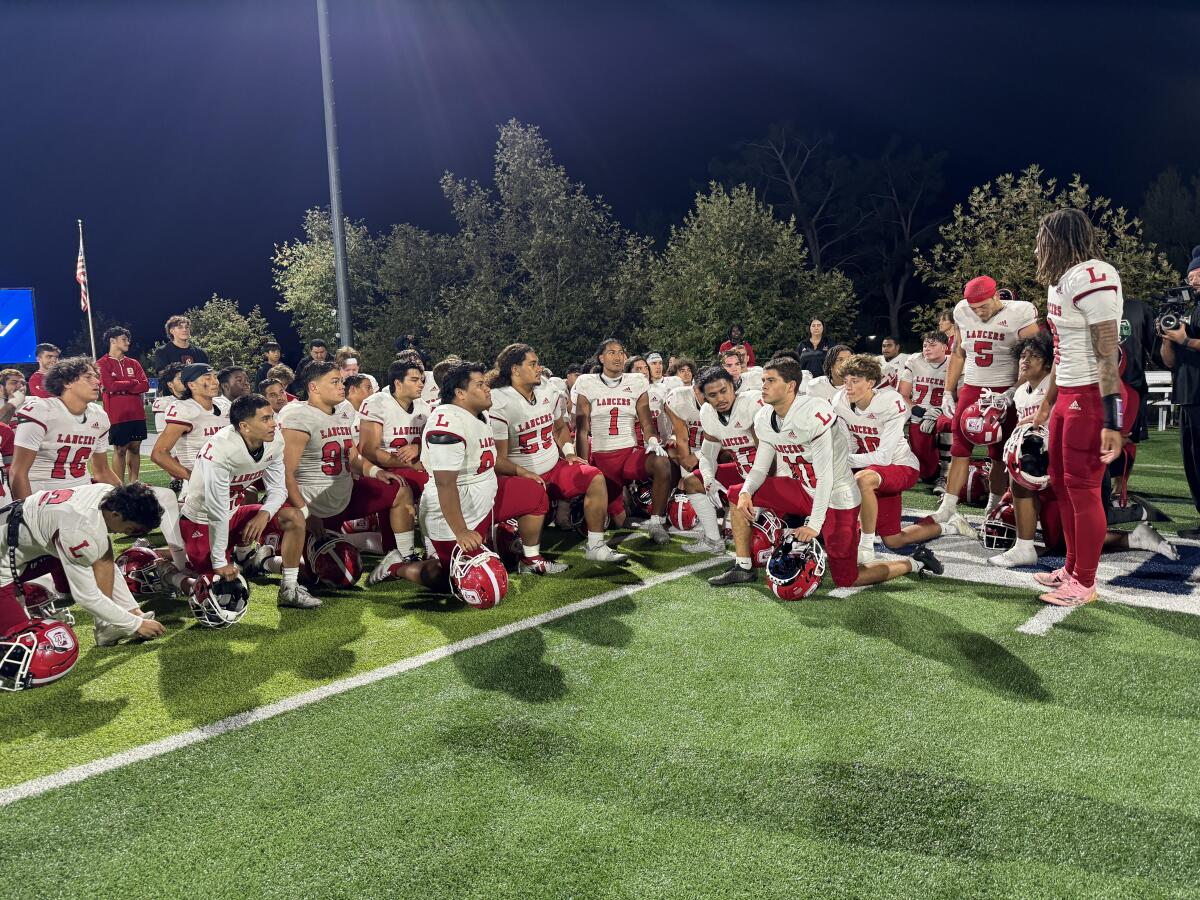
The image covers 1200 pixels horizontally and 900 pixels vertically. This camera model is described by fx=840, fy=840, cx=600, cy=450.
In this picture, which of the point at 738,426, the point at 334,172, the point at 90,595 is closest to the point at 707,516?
the point at 738,426

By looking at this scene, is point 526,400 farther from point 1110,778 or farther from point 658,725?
point 1110,778

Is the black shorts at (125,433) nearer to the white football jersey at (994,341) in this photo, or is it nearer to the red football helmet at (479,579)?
the red football helmet at (479,579)

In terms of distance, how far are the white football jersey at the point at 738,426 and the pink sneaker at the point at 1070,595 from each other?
238 centimetres

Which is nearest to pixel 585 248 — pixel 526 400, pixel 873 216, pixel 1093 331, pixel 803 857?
pixel 873 216

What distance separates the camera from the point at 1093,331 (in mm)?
4730

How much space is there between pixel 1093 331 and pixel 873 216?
142ft

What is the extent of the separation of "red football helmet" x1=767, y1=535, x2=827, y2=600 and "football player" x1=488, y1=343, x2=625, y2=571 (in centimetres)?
167

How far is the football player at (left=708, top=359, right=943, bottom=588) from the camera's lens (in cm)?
562

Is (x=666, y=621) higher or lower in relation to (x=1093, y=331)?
lower

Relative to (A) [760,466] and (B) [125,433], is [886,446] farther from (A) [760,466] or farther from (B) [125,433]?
(B) [125,433]

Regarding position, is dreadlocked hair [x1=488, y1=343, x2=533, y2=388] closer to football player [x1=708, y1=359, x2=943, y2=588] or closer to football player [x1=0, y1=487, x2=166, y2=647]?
football player [x1=708, y1=359, x2=943, y2=588]

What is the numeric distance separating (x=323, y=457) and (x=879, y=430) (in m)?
4.35

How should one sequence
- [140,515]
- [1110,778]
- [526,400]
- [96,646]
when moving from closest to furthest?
[1110,778] → [140,515] → [96,646] → [526,400]

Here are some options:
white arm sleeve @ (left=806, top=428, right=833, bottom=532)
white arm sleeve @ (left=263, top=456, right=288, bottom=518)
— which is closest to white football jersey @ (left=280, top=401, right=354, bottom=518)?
white arm sleeve @ (left=263, top=456, right=288, bottom=518)
